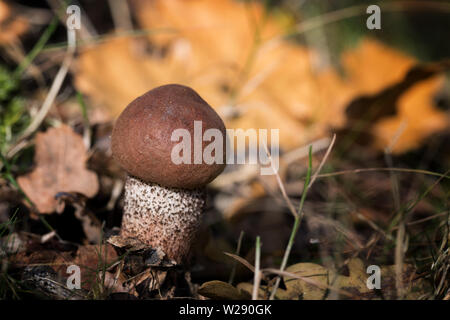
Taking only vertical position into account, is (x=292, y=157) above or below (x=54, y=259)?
above

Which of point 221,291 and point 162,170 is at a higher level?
point 162,170

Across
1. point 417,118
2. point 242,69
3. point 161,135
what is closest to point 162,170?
point 161,135

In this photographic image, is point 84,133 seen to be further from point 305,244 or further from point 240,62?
point 240,62

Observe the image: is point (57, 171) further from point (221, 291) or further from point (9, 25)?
point (9, 25)

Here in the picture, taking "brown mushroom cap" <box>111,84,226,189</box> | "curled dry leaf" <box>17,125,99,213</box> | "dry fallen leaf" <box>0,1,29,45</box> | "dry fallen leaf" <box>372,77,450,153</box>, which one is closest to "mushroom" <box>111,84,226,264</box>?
"brown mushroom cap" <box>111,84,226,189</box>

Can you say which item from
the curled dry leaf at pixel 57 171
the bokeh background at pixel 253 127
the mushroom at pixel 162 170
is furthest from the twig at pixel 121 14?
the mushroom at pixel 162 170

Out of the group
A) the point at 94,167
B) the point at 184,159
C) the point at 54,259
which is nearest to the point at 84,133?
the point at 94,167

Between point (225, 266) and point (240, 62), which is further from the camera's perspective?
point (240, 62)
